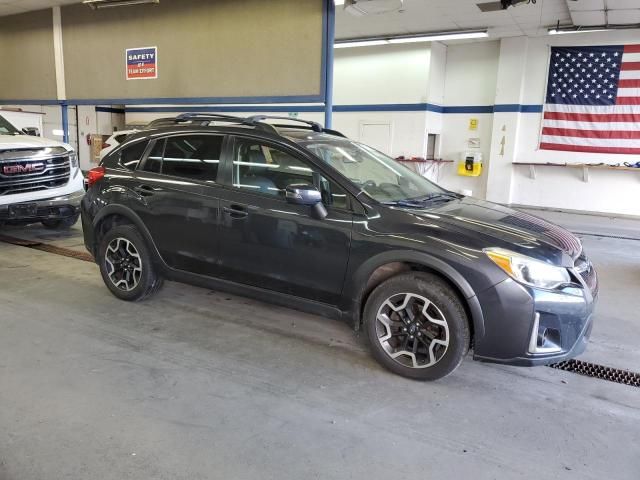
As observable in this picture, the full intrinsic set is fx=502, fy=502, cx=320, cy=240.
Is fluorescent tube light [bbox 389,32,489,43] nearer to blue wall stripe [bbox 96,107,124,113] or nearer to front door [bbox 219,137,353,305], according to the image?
blue wall stripe [bbox 96,107,124,113]

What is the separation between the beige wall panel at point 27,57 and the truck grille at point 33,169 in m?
3.69

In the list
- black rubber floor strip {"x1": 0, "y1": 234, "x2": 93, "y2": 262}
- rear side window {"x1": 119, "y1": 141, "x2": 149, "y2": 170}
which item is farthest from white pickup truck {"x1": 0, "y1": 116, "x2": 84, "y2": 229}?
rear side window {"x1": 119, "y1": 141, "x2": 149, "y2": 170}

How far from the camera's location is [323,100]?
20.6 ft

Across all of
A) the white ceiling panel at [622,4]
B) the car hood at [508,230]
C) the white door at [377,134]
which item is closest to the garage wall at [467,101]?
the white door at [377,134]

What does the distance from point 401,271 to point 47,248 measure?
481cm

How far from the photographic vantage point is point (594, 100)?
10.8 meters

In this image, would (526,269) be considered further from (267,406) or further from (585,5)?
(585,5)

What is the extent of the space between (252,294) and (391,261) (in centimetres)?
109

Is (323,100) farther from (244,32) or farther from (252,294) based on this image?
(252,294)

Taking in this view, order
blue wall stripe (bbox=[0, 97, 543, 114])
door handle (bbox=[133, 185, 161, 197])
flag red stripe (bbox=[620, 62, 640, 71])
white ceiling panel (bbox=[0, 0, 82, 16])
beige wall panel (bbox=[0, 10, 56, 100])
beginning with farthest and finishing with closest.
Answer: flag red stripe (bbox=[620, 62, 640, 71]) < beige wall panel (bbox=[0, 10, 56, 100]) < white ceiling panel (bbox=[0, 0, 82, 16]) < blue wall stripe (bbox=[0, 97, 543, 114]) < door handle (bbox=[133, 185, 161, 197])

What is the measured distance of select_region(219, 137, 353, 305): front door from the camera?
3.15 meters

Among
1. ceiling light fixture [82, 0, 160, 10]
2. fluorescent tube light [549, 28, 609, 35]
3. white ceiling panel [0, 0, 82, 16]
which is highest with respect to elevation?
fluorescent tube light [549, 28, 609, 35]

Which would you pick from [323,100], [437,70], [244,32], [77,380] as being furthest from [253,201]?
[437,70]

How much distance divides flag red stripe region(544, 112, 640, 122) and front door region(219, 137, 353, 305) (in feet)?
32.4
